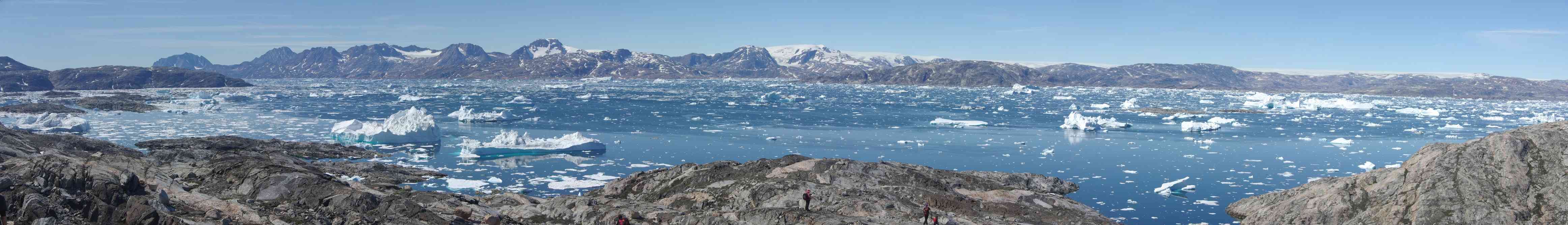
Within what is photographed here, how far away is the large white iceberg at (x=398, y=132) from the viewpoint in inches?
1598

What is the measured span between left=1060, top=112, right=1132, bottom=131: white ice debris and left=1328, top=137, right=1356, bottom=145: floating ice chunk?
11.9 meters

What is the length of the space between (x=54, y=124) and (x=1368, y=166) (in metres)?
59.1

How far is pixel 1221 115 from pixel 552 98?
62638 mm

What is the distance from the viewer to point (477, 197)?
2372 centimetres

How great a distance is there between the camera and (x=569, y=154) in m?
37.1

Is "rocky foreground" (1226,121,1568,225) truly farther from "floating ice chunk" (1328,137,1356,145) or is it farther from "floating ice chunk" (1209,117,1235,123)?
"floating ice chunk" (1209,117,1235,123)

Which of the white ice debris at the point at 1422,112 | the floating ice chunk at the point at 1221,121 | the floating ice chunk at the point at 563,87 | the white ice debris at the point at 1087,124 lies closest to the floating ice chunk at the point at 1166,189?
the white ice debris at the point at 1087,124

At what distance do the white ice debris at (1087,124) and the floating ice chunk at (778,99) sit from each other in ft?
122

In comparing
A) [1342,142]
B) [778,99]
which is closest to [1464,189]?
[1342,142]

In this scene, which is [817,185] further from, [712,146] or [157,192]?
[712,146]

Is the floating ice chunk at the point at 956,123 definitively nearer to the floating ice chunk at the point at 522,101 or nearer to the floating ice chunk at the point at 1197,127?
the floating ice chunk at the point at 1197,127

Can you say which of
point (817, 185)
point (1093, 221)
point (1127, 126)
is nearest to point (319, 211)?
point (817, 185)

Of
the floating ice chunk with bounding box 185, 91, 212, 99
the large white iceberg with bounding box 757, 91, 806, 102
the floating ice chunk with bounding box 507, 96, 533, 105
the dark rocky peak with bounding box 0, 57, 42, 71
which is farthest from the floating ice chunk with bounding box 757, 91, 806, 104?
the dark rocky peak with bounding box 0, 57, 42, 71

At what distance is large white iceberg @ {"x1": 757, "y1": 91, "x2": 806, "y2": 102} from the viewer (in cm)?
9350
